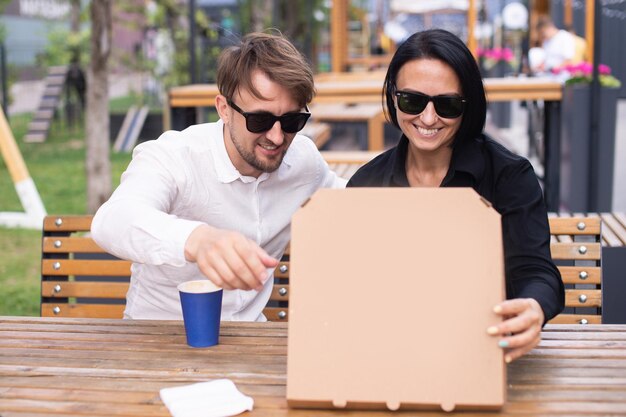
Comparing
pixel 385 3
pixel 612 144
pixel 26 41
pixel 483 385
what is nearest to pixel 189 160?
pixel 483 385

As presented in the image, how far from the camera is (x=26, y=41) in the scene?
2672 centimetres

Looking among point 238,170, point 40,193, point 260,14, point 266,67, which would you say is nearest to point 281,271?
point 238,170

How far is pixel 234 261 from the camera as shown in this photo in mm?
1562

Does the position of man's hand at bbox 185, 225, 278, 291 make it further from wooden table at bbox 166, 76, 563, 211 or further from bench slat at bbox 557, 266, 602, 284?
wooden table at bbox 166, 76, 563, 211

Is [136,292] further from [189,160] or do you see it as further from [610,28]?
[610,28]

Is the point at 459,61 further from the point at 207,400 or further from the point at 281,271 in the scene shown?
the point at 207,400

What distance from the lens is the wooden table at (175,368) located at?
60.0 inches

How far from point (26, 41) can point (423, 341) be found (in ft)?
90.5

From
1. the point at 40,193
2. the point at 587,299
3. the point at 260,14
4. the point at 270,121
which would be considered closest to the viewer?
the point at 270,121

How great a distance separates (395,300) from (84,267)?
1.63 meters

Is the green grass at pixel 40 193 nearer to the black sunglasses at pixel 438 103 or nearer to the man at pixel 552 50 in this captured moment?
the black sunglasses at pixel 438 103

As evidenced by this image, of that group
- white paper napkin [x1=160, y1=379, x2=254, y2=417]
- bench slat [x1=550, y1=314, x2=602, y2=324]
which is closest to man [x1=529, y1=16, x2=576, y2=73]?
bench slat [x1=550, y1=314, x2=602, y2=324]

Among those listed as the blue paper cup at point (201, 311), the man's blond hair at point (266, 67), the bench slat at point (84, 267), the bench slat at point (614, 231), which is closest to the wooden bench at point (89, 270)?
the bench slat at point (84, 267)

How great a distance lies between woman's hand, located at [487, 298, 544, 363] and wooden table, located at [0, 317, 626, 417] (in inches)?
3.9
